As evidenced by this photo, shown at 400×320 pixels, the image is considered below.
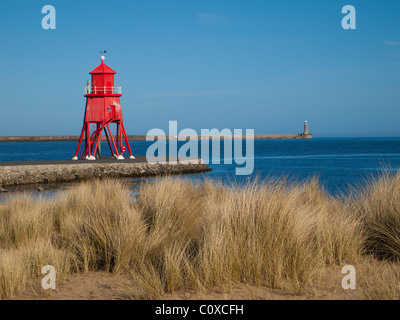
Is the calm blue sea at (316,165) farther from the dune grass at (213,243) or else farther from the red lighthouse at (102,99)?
the red lighthouse at (102,99)

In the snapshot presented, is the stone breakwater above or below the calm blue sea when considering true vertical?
above

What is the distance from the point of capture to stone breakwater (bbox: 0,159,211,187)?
26.8 metres

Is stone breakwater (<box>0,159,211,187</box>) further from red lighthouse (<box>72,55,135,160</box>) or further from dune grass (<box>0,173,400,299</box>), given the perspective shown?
dune grass (<box>0,173,400,299</box>)

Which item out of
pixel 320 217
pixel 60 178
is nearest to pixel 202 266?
pixel 320 217

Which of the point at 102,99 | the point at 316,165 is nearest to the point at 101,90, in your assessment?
the point at 102,99

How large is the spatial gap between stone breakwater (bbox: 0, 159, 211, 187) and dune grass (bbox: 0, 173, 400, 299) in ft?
61.5

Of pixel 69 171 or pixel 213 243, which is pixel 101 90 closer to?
pixel 69 171

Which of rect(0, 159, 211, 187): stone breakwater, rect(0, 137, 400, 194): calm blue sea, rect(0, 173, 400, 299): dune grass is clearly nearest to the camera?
rect(0, 173, 400, 299): dune grass

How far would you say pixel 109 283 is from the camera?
193 inches

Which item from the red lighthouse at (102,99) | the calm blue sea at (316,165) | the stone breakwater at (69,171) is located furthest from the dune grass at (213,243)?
the red lighthouse at (102,99)

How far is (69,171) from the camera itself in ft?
94.3

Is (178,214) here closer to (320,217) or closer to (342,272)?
(320,217)

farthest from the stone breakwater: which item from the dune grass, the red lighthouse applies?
the dune grass
